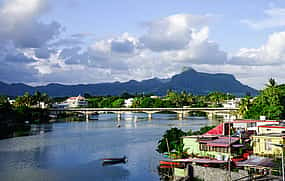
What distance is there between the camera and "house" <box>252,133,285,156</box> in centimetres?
3966

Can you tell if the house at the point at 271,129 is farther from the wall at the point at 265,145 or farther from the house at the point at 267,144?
the wall at the point at 265,145

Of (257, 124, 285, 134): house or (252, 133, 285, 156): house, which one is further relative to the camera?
(257, 124, 285, 134): house

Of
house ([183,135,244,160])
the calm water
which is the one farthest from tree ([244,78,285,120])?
house ([183,135,244,160])

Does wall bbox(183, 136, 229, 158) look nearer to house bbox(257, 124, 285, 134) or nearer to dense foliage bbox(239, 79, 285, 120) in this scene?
house bbox(257, 124, 285, 134)

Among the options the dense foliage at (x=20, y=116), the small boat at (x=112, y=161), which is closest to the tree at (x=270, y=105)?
the small boat at (x=112, y=161)

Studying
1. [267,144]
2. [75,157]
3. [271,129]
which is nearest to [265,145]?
[267,144]

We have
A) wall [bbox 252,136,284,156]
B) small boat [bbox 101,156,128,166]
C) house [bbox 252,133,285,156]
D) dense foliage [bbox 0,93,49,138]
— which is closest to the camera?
house [bbox 252,133,285,156]

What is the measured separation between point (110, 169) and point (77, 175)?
507cm

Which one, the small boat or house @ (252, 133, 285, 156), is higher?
house @ (252, 133, 285, 156)

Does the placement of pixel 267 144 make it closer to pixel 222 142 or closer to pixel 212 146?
pixel 222 142

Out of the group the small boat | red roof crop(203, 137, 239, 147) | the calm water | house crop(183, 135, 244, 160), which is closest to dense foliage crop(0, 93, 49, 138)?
the calm water

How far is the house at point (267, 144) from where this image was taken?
39.7m

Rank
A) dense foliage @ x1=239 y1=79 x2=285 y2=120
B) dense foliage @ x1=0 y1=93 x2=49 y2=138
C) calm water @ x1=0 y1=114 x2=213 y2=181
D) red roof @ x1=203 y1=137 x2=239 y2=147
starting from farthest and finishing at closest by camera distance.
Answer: dense foliage @ x1=0 y1=93 x2=49 y2=138
dense foliage @ x1=239 y1=79 x2=285 y2=120
calm water @ x1=0 y1=114 x2=213 y2=181
red roof @ x1=203 y1=137 x2=239 y2=147

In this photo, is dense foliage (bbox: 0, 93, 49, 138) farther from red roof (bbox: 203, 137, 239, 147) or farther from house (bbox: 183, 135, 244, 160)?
red roof (bbox: 203, 137, 239, 147)
